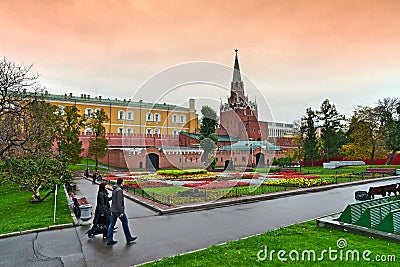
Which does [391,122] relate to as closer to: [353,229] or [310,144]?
[310,144]

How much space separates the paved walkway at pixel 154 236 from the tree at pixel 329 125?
36.8 m

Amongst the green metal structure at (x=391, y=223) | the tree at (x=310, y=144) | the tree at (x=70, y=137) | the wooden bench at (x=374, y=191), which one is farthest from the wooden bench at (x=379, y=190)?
the tree at (x=310, y=144)

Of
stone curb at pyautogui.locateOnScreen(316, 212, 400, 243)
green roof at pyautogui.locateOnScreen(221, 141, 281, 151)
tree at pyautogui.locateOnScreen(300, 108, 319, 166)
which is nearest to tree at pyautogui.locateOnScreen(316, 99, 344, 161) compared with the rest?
tree at pyautogui.locateOnScreen(300, 108, 319, 166)

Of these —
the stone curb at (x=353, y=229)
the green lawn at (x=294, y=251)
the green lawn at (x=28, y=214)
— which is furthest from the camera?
the green lawn at (x=28, y=214)

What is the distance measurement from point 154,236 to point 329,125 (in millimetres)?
47297

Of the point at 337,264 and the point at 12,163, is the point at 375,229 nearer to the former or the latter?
the point at 337,264

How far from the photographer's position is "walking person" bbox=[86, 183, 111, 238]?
27.1ft

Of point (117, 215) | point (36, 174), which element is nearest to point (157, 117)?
point (36, 174)

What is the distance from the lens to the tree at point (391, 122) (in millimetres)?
40469

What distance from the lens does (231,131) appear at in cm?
2786

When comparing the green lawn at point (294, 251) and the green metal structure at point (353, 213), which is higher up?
the green metal structure at point (353, 213)

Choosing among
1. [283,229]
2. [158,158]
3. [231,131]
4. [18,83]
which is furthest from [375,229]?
[158,158]

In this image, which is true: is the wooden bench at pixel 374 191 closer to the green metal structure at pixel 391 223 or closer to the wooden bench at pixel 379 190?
the wooden bench at pixel 379 190

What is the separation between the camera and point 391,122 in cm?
4284
